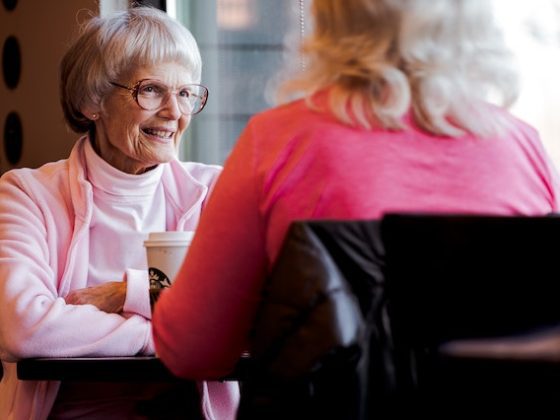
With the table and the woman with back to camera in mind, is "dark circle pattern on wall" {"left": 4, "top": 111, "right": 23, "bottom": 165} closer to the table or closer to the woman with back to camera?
the table

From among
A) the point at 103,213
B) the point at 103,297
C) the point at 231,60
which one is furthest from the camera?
the point at 231,60

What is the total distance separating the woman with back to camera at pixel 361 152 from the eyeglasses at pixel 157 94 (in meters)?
1.12

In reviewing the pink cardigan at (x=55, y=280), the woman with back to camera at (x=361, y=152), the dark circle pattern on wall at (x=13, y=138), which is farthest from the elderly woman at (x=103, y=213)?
the dark circle pattern on wall at (x=13, y=138)

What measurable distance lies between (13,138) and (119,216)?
213 cm

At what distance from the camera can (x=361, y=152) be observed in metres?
1.19

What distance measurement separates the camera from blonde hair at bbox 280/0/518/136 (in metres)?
1.23

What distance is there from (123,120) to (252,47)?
1035mm

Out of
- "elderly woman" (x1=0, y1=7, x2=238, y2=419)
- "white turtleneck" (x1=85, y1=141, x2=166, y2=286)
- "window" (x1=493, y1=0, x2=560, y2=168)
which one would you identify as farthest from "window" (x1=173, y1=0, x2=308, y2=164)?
"window" (x1=493, y1=0, x2=560, y2=168)

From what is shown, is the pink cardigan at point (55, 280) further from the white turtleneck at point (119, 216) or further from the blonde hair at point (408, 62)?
the blonde hair at point (408, 62)

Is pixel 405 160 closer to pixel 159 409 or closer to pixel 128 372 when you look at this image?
pixel 128 372

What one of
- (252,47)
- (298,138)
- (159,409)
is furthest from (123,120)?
(298,138)

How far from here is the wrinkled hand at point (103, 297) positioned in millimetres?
2033

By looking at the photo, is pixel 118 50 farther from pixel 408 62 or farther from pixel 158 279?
pixel 408 62

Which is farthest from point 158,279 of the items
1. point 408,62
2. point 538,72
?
point 538,72
